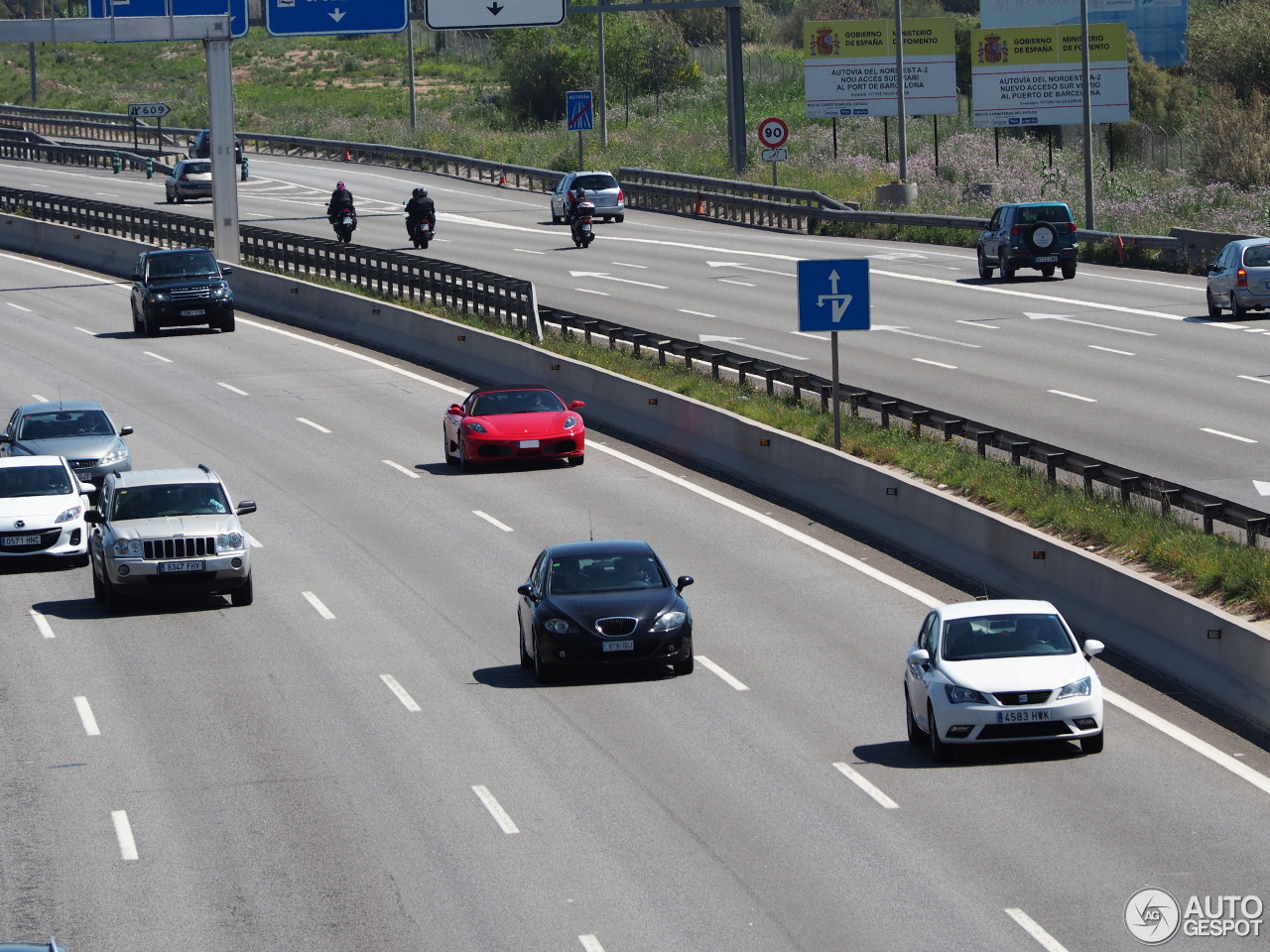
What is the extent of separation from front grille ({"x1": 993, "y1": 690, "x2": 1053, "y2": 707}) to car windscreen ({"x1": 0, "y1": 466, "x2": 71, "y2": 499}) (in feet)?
44.8

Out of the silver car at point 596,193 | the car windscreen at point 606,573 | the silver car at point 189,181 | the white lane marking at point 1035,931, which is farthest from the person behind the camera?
the silver car at point 189,181

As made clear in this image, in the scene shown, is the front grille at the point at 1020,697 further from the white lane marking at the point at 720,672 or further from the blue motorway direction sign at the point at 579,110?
the blue motorway direction sign at the point at 579,110

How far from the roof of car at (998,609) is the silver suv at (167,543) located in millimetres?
8849

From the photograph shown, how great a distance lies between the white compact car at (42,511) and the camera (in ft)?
76.5

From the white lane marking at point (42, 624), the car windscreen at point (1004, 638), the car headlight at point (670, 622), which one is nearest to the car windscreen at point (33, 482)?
the white lane marking at point (42, 624)

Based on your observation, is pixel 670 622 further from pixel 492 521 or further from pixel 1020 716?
pixel 492 521

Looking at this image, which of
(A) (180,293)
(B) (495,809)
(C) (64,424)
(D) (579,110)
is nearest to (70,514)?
(C) (64,424)

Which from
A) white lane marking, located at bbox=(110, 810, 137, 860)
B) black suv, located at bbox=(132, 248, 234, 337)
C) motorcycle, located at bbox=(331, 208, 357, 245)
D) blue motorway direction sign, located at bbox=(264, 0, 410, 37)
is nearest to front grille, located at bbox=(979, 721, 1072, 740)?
white lane marking, located at bbox=(110, 810, 137, 860)

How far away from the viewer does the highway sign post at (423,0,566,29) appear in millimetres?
56656

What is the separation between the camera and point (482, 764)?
15.0 metres

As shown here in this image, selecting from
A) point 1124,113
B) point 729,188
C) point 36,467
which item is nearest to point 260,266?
point 729,188

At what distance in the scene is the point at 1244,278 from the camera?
121 feet

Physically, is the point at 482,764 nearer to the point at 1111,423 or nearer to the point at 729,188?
the point at 1111,423

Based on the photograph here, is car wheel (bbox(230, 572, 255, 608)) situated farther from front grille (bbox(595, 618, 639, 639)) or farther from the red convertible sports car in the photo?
the red convertible sports car
